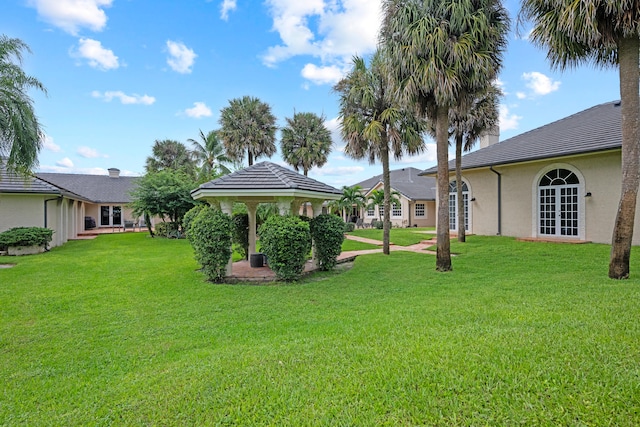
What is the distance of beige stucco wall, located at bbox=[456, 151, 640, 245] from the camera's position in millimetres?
13078

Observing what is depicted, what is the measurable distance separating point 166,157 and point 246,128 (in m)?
12.3

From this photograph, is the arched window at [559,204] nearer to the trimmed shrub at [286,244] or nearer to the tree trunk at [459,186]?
the tree trunk at [459,186]

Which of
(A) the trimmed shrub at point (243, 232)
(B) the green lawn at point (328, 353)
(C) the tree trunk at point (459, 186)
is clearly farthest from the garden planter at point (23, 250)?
(C) the tree trunk at point (459, 186)

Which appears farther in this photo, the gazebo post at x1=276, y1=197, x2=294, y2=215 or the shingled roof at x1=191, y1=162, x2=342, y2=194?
the gazebo post at x1=276, y1=197, x2=294, y2=215

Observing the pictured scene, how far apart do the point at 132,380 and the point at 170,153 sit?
31.6 metres

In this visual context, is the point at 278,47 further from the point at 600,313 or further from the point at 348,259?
the point at 600,313

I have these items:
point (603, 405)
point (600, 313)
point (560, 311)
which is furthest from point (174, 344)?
point (600, 313)

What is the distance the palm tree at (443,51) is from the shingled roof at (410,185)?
19.8 meters

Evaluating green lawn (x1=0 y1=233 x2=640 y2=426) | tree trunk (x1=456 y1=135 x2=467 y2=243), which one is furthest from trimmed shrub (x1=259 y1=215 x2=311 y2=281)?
tree trunk (x1=456 y1=135 x2=467 y2=243)

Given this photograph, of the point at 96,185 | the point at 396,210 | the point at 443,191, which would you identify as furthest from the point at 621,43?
the point at 96,185

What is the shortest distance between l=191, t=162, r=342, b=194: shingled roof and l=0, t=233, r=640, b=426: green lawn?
9.01 feet

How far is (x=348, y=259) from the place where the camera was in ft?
40.6

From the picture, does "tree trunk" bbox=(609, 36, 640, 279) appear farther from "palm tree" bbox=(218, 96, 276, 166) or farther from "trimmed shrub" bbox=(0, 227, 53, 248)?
"trimmed shrub" bbox=(0, 227, 53, 248)

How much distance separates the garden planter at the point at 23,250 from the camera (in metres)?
14.6
